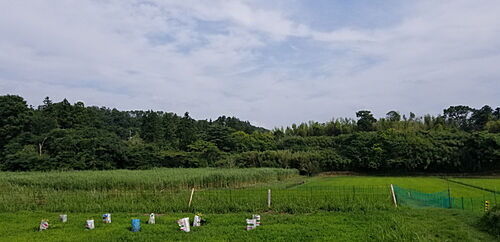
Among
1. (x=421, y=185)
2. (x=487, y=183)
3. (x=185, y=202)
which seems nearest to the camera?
(x=185, y=202)

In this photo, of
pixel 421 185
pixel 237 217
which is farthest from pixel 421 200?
pixel 421 185

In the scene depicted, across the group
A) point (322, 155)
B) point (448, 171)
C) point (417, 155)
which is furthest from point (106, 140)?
point (448, 171)

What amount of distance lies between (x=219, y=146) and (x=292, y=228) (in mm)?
46931

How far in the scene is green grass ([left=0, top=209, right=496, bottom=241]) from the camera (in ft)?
28.3

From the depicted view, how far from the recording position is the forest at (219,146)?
132ft

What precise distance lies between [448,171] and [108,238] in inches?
1782

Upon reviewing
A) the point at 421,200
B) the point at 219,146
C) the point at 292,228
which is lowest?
the point at 421,200

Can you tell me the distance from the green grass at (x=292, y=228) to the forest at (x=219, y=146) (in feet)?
99.1

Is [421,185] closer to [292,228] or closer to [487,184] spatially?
[487,184]

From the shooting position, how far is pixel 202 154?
160 ft

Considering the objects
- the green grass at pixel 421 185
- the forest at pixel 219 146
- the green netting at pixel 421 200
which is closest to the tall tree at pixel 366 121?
the forest at pixel 219 146

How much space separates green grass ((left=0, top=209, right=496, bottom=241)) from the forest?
3019cm

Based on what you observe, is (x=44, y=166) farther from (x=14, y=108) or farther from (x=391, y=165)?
(x=391, y=165)

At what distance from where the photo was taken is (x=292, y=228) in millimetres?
9492
